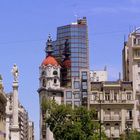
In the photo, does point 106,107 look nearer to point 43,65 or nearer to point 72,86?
point 72,86

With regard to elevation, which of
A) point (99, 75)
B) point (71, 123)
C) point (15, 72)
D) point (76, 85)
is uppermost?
point (99, 75)

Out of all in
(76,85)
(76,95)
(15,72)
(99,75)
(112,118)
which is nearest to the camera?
(15,72)

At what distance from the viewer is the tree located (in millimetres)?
116562

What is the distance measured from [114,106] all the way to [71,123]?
3798 cm

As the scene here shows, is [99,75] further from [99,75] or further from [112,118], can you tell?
[112,118]

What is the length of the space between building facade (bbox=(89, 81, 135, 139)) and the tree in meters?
30.2

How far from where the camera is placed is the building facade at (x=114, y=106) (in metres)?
155

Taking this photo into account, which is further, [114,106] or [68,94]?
[68,94]

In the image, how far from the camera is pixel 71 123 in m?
119

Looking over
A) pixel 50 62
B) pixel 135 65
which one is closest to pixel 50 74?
pixel 50 62

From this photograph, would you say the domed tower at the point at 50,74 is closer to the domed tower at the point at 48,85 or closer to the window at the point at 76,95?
the domed tower at the point at 48,85

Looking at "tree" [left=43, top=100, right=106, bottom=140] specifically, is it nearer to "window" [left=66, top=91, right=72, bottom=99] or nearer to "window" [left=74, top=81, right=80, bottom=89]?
"window" [left=66, top=91, right=72, bottom=99]

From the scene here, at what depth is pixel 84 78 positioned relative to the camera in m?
168

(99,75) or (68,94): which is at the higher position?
(99,75)
